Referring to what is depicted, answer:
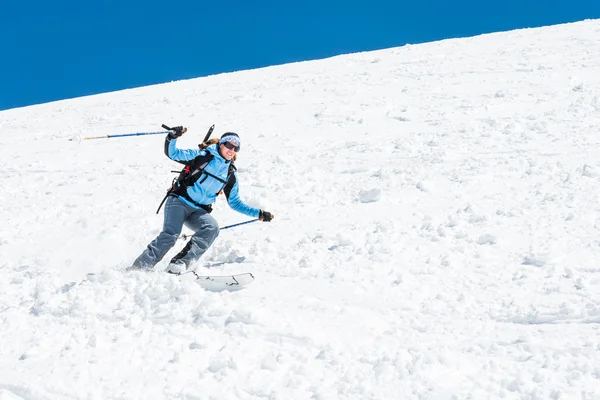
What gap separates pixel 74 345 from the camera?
453 cm

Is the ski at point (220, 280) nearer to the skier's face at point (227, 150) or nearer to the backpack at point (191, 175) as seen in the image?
the backpack at point (191, 175)

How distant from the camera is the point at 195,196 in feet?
20.4

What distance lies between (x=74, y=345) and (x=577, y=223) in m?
5.59

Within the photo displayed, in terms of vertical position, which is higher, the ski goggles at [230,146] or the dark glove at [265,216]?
the ski goggles at [230,146]

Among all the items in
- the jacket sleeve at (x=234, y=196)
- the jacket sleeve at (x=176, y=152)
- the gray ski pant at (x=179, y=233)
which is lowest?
the gray ski pant at (x=179, y=233)

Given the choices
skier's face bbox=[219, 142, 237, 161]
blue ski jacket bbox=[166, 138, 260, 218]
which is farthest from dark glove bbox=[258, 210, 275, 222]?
skier's face bbox=[219, 142, 237, 161]

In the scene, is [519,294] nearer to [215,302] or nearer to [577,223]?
[577,223]

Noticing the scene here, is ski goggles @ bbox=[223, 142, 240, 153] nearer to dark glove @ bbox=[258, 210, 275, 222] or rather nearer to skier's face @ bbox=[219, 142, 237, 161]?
skier's face @ bbox=[219, 142, 237, 161]

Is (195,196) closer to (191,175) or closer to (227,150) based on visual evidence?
(191,175)

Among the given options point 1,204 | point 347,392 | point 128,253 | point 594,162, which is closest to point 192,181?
point 128,253

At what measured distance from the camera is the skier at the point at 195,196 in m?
6.14

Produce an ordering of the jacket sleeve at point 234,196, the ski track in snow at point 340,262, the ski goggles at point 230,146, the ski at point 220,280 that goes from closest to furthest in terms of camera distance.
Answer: the ski track in snow at point 340,262 < the ski at point 220,280 < the ski goggles at point 230,146 < the jacket sleeve at point 234,196

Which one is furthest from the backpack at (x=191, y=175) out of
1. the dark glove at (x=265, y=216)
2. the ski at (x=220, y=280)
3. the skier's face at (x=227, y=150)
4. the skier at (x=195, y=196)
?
the ski at (x=220, y=280)

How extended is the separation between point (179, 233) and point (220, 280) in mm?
896
